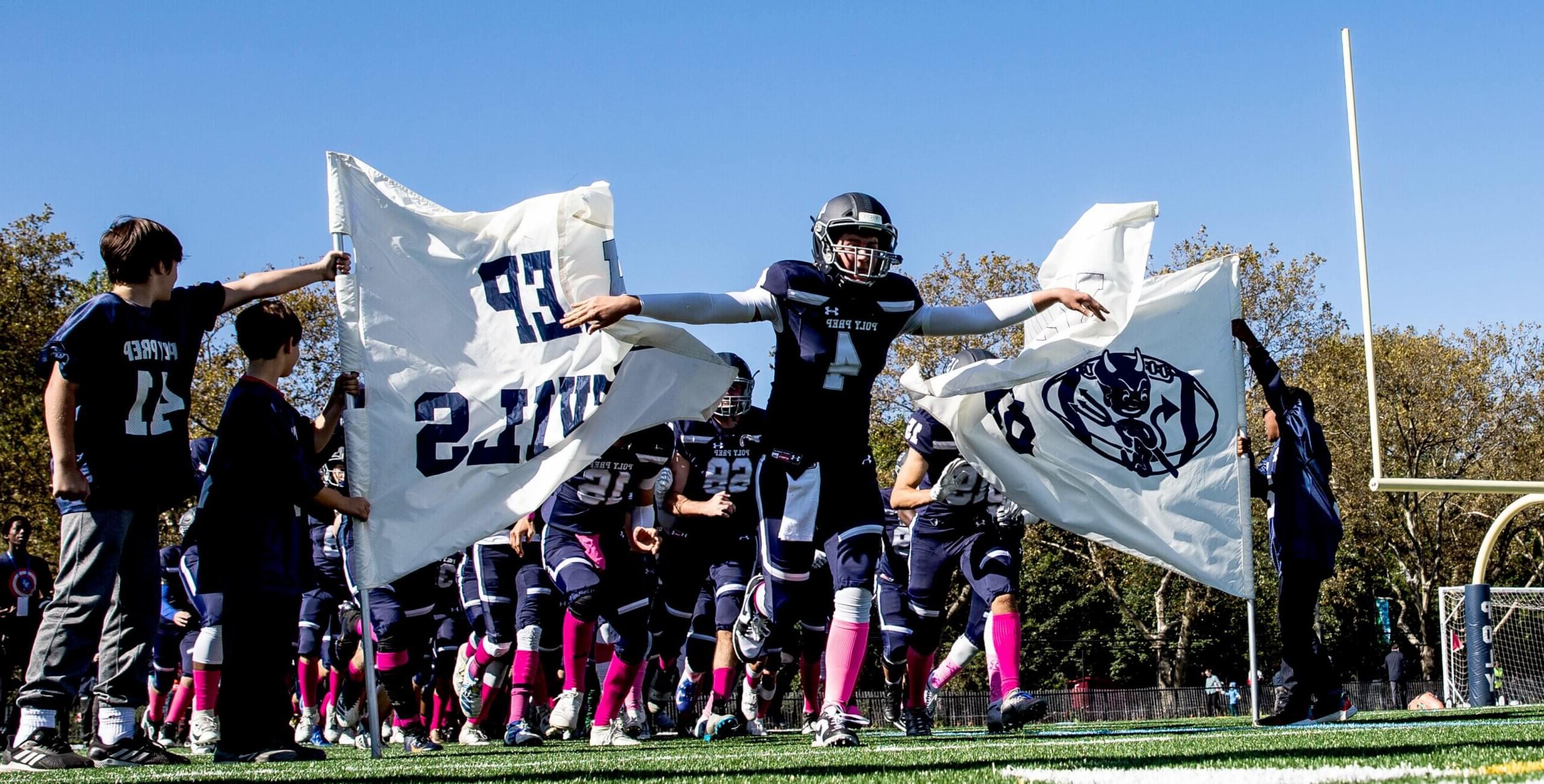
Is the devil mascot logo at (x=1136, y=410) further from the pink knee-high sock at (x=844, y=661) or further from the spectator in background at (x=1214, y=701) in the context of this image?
the spectator in background at (x=1214, y=701)

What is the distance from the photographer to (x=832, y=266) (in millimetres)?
6711

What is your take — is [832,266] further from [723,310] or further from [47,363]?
[47,363]

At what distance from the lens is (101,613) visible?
5.60 meters

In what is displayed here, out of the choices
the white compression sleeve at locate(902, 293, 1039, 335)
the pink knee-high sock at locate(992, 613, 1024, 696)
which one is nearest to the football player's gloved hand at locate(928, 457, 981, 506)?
the pink knee-high sock at locate(992, 613, 1024, 696)

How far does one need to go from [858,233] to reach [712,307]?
30.1 inches

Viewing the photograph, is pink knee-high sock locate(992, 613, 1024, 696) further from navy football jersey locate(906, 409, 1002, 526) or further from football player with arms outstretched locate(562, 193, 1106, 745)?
football player with arms outstretched locate(562, 193, 1106, 745)

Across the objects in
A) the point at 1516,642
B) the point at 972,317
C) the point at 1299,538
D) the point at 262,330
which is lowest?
the point at 1516,642

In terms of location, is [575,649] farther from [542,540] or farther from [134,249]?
[134,249]

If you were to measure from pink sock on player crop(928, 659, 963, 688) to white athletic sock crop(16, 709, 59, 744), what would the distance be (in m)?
6.08

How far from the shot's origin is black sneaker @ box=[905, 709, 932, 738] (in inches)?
342

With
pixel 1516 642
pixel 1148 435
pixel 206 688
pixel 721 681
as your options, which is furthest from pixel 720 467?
pixel 1516 642

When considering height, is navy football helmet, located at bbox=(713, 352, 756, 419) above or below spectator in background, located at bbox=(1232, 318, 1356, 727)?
above

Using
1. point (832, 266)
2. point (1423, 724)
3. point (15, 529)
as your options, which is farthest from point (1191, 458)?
point (15, 529)

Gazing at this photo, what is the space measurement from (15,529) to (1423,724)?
10.7 m
